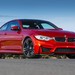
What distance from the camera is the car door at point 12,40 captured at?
574 inches

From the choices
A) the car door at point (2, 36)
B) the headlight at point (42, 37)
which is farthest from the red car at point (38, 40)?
the car door at point (2, 36)

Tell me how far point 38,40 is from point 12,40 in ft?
5.43

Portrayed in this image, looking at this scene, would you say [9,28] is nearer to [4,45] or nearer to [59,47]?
[4,45]

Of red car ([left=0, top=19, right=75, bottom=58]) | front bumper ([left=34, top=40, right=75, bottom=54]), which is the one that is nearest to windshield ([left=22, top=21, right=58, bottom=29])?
red car ([left=0, top=19, right=75, bottom=58])

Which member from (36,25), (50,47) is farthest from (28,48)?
(36,25)

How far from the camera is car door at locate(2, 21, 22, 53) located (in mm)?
14570

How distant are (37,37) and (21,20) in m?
1.96

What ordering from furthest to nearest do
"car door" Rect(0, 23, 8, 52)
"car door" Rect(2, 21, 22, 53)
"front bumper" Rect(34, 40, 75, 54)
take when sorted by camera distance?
"car door" Rect(0, 23, 8, 52)
"car door" Rect(2, 21, 22, 53)
"front bumper" Rect(34, 40, 75, 54)

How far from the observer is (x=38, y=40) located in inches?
539

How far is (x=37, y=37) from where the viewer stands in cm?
1371

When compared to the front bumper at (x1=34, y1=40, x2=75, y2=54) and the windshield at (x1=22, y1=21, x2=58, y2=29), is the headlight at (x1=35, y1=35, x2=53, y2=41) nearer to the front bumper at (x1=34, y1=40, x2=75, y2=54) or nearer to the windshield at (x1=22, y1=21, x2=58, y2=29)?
the front bumper at (x1=34, y1=40, x2=75, y2=54)

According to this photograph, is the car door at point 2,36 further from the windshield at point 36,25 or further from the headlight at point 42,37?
the headlight at point 42,37

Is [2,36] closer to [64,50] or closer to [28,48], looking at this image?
[28,48]

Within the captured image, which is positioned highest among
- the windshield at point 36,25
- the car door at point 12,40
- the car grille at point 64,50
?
the windshield at point 36,25
